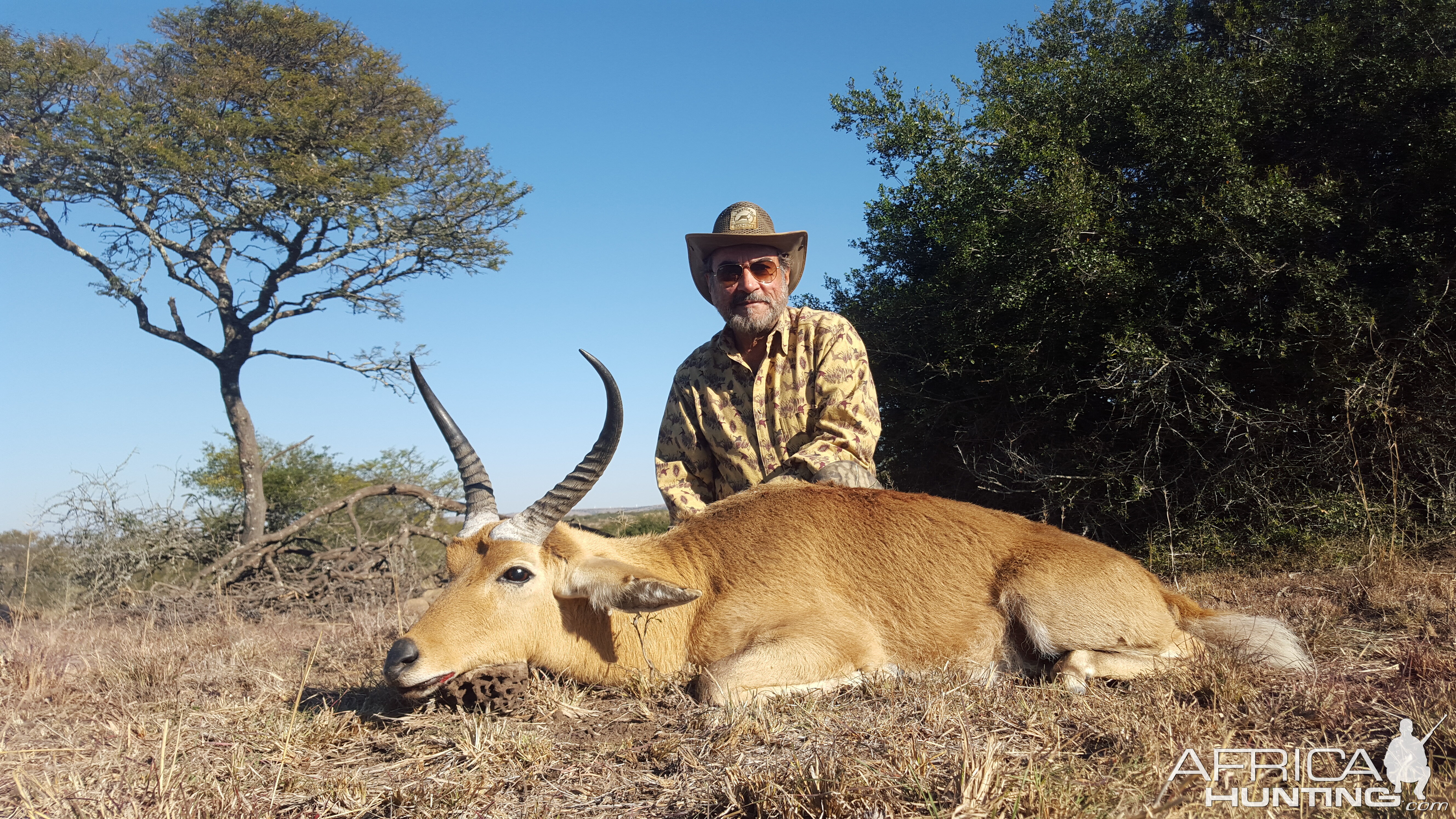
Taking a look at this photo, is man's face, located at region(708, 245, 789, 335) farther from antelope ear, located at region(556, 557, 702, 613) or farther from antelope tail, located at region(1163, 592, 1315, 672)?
antelope tail, located at region(1163, 592, 1315, 672)

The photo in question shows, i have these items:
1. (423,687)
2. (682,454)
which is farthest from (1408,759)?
(682,454)

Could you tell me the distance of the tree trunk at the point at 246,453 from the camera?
681 inches

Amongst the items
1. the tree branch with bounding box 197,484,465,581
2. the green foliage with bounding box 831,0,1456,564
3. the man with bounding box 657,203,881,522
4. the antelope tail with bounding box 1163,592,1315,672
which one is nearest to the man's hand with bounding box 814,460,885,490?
the man with bounding box 657,203,881,522

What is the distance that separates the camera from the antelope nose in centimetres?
368

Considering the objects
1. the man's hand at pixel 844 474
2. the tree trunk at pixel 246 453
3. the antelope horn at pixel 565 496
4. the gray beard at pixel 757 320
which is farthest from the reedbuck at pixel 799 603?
the tree trunk at pixel 246 453

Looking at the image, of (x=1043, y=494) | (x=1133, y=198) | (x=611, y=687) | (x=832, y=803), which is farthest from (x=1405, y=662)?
(x=1133, y=198)

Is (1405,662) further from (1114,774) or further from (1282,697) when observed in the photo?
(1114,774)

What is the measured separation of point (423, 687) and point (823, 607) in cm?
206

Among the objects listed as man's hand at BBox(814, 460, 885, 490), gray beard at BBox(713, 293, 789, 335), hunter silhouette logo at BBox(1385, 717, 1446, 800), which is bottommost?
hunter silhouette logo at BBox(1385, 717, 1446, 800)

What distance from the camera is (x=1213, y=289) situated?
855 centimetres

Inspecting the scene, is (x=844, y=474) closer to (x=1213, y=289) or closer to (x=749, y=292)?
(x=749, y=292)

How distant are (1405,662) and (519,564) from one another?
442 centimetres

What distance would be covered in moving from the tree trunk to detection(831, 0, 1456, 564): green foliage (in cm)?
1423

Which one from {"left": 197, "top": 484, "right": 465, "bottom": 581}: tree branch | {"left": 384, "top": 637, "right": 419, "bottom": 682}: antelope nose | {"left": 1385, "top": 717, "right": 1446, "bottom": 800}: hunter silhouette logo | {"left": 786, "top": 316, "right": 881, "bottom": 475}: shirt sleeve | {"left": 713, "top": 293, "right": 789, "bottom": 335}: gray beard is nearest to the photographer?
{"left": 1385, "top": 717, "right": 1446, "bottom": 800}: hunter silhouette logo
